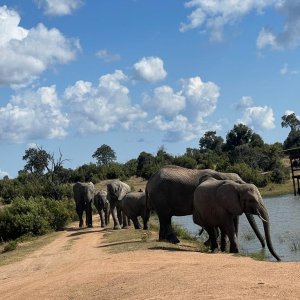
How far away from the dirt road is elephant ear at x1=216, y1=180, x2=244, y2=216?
172 cm

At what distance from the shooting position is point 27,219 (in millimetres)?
28359

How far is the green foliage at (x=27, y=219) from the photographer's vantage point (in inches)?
1116

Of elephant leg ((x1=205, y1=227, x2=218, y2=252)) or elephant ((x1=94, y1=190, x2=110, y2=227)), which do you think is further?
elephant ((x1=94, y1=190, x2=110, y2=227))

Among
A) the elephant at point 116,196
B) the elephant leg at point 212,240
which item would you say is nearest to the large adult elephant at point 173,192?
the elephant leg at point 212,240

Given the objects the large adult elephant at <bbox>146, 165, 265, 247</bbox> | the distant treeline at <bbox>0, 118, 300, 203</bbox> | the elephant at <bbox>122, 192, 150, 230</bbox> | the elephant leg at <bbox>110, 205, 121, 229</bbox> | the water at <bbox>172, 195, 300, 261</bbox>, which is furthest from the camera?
the distant treeline at <bbox>0, 118, 300, 203</bbox>

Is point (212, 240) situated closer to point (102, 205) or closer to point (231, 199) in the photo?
point (231, 199)

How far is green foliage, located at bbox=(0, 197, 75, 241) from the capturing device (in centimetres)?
2834

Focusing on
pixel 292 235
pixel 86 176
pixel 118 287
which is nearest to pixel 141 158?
pixel 86 176

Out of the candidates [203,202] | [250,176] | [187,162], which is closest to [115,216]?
[203,202]

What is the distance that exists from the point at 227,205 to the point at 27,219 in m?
15.2

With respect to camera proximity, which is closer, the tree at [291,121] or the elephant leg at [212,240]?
the elephant leg at [212,240]

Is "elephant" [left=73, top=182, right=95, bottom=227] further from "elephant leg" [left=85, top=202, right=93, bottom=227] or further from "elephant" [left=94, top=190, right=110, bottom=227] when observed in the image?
"elephant" [left=94, top=190, right=110, bottom=227]

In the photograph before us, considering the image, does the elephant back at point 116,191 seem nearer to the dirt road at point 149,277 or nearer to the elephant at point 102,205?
the elephant at point 102,205

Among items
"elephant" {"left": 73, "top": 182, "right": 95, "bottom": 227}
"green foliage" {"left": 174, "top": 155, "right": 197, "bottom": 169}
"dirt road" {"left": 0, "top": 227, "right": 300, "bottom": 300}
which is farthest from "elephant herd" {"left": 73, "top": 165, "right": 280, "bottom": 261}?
"green foliage" {"left": 174, "top": 155, "right": 197, "bottom": 169}
